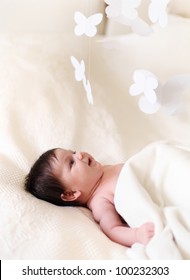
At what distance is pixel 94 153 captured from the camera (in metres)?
1.52

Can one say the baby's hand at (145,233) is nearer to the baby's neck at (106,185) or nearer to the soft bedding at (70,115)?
the soft bedding at (70,115)

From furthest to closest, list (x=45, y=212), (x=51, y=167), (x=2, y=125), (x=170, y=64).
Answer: (x=170, y=64), (x=2, y=125), (x=51, y=167), (x=45, y=212)

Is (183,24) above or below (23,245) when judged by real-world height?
above

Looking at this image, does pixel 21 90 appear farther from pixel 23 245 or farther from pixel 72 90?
pixel 23 245

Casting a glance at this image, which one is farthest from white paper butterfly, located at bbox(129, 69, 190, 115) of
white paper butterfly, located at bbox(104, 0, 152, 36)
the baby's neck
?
the baby's neck

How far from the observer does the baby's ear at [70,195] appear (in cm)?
127

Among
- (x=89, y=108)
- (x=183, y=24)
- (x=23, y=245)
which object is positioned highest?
(x=183, y=24)

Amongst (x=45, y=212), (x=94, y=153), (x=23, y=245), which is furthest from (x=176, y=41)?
(x=23, y=245)

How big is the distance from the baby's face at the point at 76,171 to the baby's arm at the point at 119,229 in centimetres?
9

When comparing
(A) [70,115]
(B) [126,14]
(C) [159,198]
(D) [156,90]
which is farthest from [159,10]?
(A) [70,115]

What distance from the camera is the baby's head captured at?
4.12ft

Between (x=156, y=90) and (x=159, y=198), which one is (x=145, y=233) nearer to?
(x=159, y=198)

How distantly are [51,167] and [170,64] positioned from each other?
70 centimetres

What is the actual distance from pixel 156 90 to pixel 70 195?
36 centimetres
